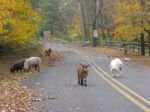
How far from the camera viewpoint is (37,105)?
13.4 m

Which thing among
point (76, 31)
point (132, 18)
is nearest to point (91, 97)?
point (132, 18)

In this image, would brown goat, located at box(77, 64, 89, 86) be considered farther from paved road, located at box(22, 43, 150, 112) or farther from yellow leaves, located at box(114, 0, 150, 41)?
yellow leaves, located at box(114, 0, 150, 41)

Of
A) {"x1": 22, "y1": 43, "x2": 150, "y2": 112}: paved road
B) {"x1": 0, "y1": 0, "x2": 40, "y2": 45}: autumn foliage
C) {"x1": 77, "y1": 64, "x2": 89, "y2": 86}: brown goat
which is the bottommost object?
{"x1": 22, "y1": 43, "x2": 150, "y2": 112}: paved road

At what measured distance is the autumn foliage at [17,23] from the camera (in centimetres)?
3027

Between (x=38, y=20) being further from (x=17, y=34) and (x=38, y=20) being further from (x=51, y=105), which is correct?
(x=51, y=105)

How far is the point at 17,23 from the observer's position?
33.0 m

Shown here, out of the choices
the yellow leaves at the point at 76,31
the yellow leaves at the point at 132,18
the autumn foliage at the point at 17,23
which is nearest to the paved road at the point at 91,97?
the autumn foliage at the point at 17,23

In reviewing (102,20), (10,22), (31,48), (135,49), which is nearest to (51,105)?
(10,22)

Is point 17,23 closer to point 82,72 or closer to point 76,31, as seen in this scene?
point 82,72

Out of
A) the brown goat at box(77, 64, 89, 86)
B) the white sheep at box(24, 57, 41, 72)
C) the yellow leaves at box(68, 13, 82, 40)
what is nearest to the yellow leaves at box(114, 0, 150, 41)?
the white sheep at box(24, 57, 41, 72)

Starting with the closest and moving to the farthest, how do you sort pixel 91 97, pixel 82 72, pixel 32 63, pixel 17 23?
pixel 91 97
pixel 82 72
pixel 32 63
pixel 17 23

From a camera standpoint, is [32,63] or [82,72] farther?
[32,63]

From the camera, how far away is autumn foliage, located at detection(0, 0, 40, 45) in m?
30.3

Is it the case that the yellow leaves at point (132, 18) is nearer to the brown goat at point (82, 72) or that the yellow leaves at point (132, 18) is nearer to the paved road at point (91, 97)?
the paved road at point (91, 97)
